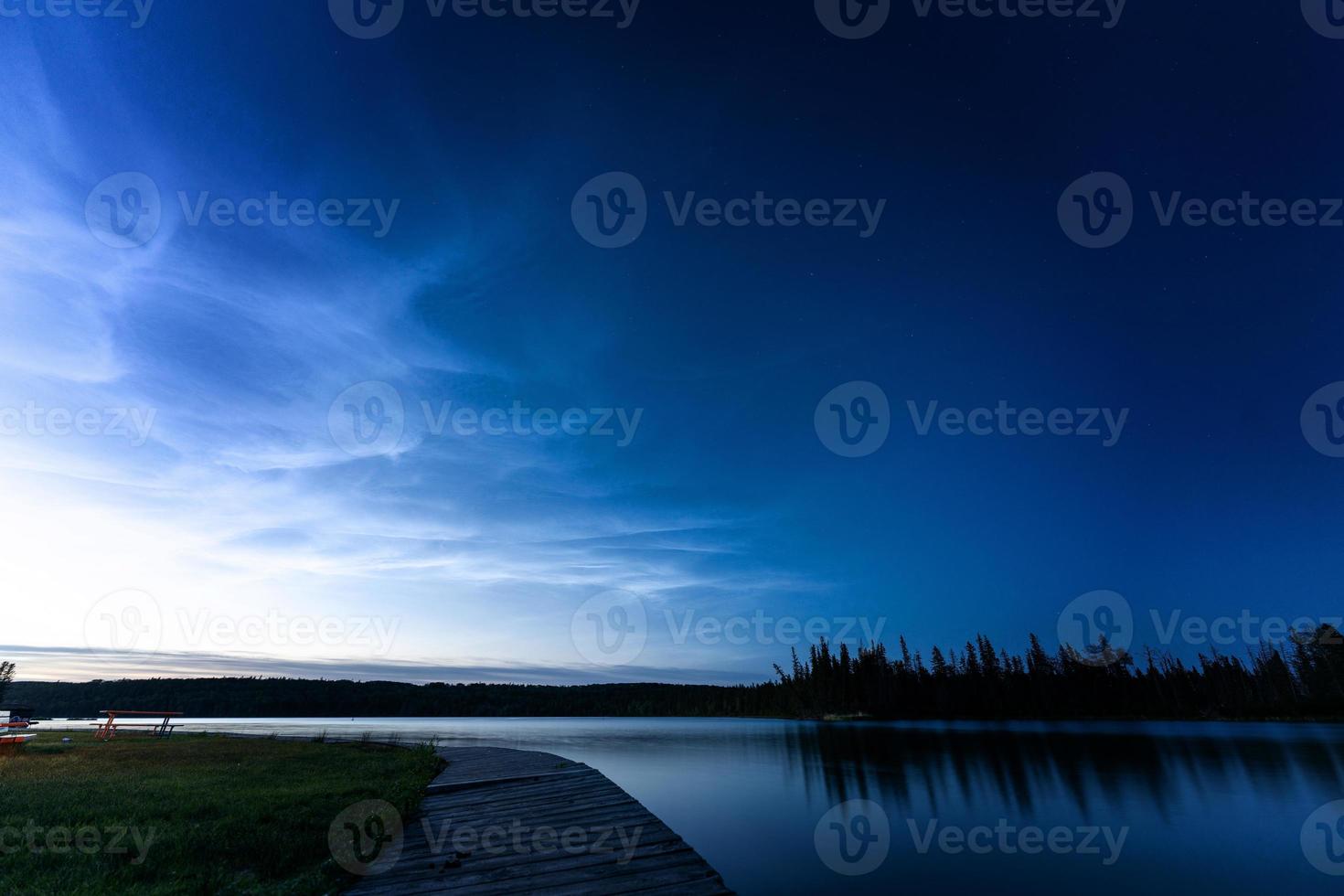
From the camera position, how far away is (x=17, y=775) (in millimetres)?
23281

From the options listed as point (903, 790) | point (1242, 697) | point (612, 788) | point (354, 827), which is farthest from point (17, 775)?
point (1242, 697)

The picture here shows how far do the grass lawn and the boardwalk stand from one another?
1.33 meters

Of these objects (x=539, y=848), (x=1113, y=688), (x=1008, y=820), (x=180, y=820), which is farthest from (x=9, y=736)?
(x=1113, y=688)

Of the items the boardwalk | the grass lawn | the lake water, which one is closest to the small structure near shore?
the grass lawn

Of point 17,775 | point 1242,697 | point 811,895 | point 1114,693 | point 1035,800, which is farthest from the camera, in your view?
point 1114,693

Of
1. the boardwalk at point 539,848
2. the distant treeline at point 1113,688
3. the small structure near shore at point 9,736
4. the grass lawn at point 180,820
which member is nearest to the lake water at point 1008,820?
the boardwalk at point 539,848

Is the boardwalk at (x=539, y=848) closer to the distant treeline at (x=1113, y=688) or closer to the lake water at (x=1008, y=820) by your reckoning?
the lake water at (x=1008, y=820)

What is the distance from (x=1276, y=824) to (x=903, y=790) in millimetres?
16776

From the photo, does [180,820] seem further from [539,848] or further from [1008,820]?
[1008,820]

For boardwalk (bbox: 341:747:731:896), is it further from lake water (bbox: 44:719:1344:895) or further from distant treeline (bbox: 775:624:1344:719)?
distant treeline (bbox: 775:624:1344:719)

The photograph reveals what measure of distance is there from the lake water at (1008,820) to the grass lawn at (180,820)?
12057 millimetres

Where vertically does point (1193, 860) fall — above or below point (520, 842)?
below

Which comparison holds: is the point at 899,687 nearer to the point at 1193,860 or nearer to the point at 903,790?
the point at 903,790

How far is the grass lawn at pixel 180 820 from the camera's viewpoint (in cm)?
1132
